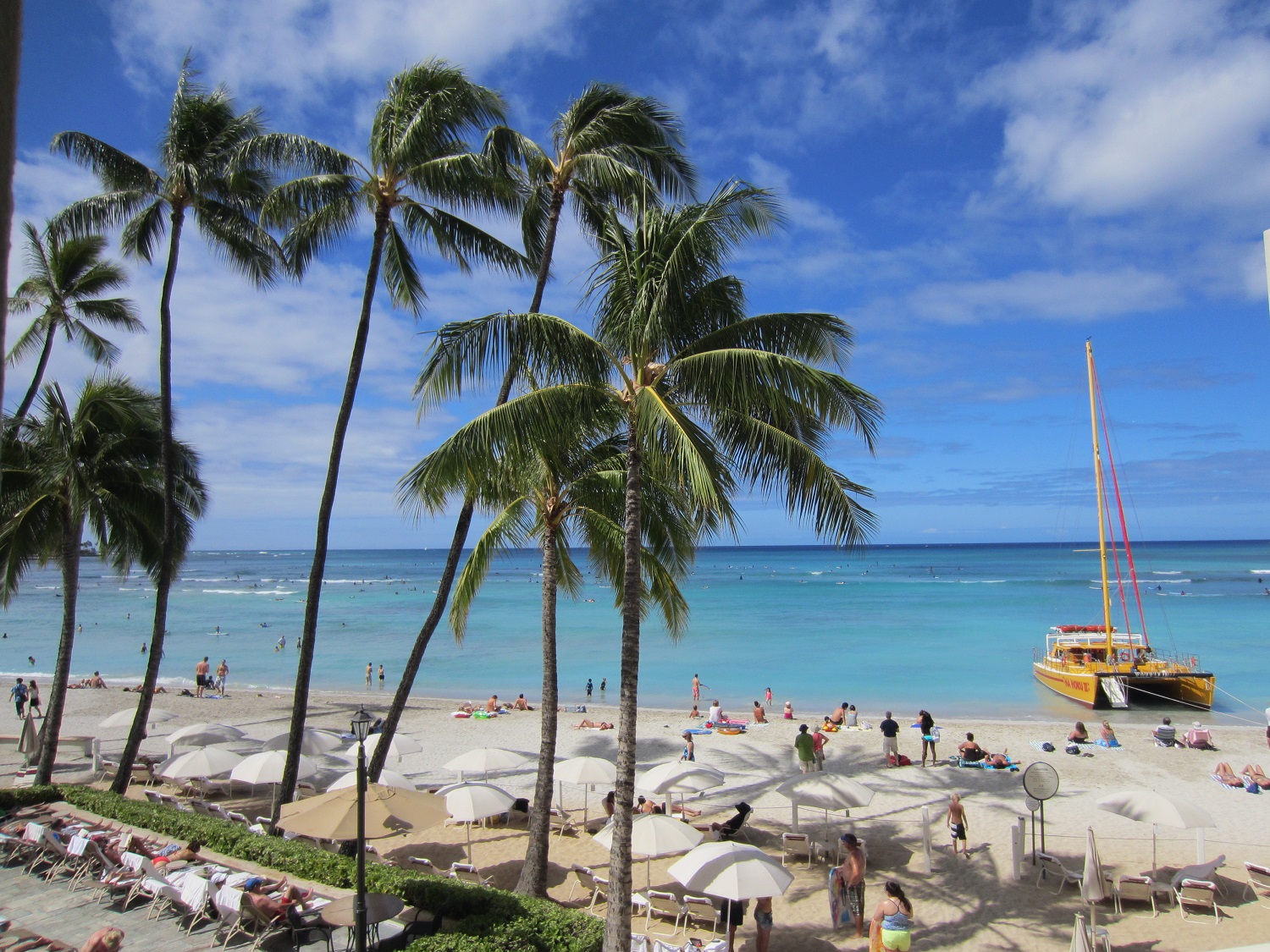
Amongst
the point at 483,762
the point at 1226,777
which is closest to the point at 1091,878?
the point at 483,762

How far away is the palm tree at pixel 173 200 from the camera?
14.0 m

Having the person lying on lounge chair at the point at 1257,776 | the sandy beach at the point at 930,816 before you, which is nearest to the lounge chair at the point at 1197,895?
the sandy beach at the point at 930,816

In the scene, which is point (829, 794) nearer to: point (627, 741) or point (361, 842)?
point (627, 741)

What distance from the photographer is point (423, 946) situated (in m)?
8.09

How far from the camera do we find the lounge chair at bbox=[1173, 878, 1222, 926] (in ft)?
33.4

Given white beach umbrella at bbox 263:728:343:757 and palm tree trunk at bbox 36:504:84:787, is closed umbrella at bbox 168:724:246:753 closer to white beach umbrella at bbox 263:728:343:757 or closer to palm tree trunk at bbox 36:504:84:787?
white beach umbrella at bbox 263:728:343:757

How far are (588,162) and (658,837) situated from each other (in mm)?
9849

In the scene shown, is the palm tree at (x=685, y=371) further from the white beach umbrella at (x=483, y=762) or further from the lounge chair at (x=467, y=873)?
the white beach umbrella at (x=483, y=762)

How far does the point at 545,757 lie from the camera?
433 inches

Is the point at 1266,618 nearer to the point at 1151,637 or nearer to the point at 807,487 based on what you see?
the point at 1151,637

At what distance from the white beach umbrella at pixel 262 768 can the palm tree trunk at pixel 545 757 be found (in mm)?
5246

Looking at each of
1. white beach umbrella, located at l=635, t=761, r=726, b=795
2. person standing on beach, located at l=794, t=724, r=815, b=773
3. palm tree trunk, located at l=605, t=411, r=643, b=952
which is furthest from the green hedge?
person standing on beach, located at l=794, t=724, r=815, b=773

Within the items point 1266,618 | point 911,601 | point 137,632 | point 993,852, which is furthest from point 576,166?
point 911,601

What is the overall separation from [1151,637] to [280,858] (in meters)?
50.5
